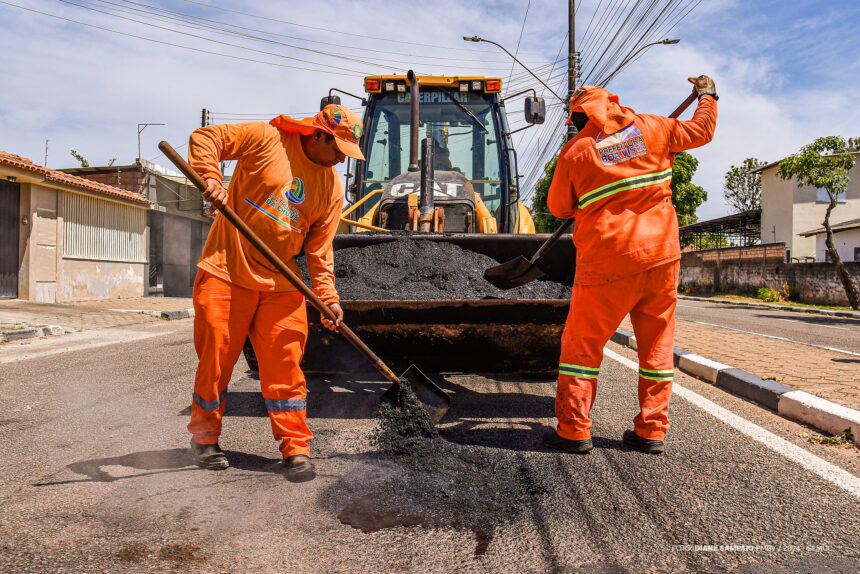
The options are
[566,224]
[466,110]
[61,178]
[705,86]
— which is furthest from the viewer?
[61,178]

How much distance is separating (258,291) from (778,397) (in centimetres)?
366

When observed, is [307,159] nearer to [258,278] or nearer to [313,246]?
[313,246]

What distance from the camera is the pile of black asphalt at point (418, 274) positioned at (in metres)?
4.24

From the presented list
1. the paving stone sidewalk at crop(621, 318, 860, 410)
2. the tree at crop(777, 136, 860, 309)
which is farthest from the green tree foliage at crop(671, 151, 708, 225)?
the paving stone sidewalk at crop(621, 318, 860, 410)

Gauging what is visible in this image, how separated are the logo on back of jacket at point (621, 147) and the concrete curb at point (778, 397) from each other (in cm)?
202

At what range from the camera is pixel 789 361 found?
6238 mm

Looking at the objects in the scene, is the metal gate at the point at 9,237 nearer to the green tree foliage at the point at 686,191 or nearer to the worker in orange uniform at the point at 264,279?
the worker in orange uniform at the point at 264,279

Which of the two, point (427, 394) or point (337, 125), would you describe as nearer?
point (337, 125)

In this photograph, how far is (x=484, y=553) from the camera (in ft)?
6.70

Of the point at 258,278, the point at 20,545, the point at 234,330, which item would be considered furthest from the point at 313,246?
the point at 20,545

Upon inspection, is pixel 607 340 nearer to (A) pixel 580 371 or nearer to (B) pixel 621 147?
(A) pixel 580 371

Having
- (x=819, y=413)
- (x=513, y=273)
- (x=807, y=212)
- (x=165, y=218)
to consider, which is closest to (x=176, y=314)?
(x=165, y=218)

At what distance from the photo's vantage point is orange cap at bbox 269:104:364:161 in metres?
2.98

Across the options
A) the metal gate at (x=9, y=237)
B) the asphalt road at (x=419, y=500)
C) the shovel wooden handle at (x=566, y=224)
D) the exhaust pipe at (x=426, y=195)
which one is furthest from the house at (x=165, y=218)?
the shovel wooden handle at (x=566, y=224)
